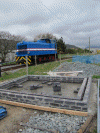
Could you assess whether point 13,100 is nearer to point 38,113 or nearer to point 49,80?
point 38,113

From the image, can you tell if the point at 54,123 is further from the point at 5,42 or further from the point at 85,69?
the point at 5,42

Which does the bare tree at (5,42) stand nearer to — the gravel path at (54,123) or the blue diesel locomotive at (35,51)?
the blue diesel locomotive at (35,51)

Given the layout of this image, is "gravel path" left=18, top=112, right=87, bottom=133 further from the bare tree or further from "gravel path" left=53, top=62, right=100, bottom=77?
the bare tree

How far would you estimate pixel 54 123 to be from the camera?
136 inches

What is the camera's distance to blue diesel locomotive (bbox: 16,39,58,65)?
51.5 feet

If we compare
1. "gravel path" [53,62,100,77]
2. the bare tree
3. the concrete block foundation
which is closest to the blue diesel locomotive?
the bare tree

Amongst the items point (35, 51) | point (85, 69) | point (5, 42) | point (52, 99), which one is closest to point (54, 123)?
point (52, 99)

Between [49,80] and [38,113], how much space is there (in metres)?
3.75

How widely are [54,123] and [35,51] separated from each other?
1385 centimetres

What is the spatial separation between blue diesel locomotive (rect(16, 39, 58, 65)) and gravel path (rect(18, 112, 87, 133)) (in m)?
12.1

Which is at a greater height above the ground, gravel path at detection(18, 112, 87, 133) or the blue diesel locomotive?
the blue diesel locomotive

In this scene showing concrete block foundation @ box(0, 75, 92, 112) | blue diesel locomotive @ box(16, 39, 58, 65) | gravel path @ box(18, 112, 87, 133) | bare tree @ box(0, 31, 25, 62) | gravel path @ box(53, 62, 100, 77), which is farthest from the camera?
bare tree @ box(0, 31, 25, 62)

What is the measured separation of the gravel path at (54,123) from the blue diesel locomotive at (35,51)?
1214 centimetres

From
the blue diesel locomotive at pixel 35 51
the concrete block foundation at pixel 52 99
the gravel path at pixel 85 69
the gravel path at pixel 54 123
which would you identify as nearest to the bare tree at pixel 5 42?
the blue diesel locomotive at pixel 35 51
